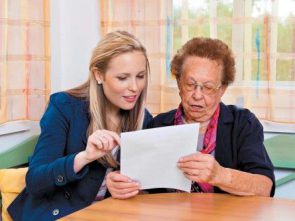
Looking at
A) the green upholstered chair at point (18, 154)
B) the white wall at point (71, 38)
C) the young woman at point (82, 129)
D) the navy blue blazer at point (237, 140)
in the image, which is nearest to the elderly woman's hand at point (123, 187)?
the young woman at point (82, 129)

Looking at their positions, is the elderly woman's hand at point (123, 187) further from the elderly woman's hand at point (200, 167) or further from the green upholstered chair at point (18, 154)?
the green upholstered chair at point (18, 154)

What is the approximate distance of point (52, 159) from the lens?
1592mm

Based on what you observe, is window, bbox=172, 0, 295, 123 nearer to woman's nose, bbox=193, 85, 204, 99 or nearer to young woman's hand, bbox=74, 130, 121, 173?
woman's nose, bbox=193, 85, 204, 99

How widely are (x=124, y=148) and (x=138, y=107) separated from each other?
46 centimetres

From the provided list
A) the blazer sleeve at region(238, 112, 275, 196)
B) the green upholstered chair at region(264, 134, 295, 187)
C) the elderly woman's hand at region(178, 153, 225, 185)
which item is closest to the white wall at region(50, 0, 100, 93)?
the green upholstered chair at region(264, 134, 295, 187)

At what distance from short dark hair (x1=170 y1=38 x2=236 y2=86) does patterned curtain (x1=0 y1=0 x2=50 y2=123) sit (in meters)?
1.09

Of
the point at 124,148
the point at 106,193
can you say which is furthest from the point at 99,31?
the point at 124,148

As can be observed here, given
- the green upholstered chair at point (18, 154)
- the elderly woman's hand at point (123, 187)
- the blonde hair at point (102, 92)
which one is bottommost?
the green upholstered chair at point (18, 154)

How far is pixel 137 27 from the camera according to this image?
2650 millimetres

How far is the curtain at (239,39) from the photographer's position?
2.34 meters

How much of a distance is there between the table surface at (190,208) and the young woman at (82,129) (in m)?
0.23

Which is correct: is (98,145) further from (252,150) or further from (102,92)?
(252,150)

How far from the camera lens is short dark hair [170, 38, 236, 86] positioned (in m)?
1.64

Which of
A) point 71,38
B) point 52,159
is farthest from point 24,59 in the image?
point 52,159
